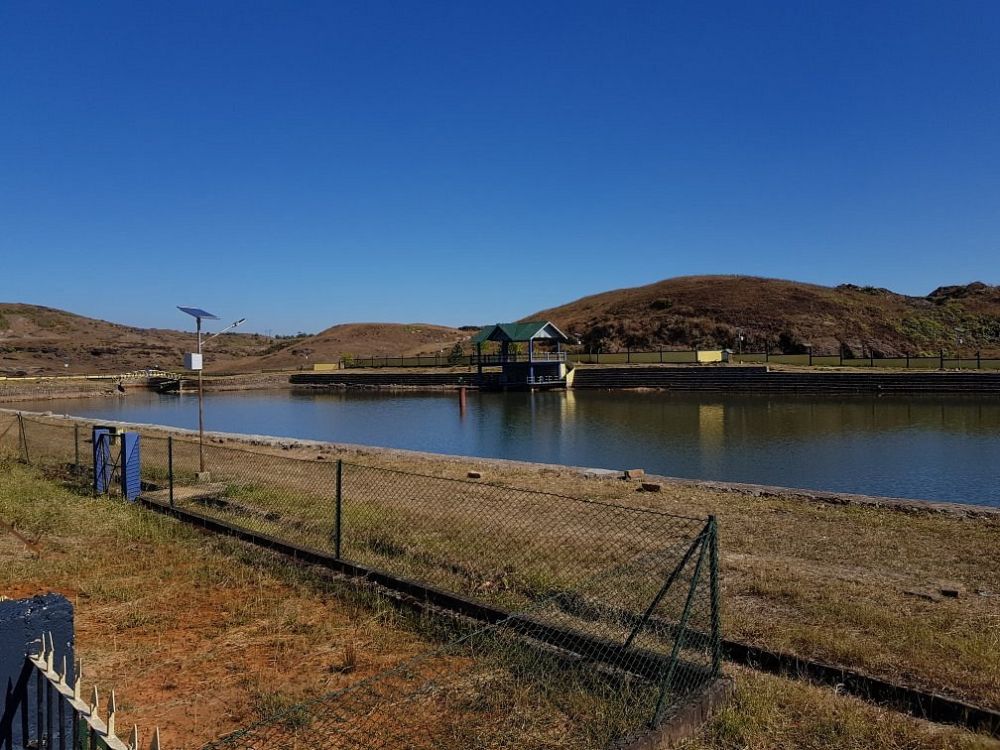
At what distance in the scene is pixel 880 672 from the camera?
4949 millimetres

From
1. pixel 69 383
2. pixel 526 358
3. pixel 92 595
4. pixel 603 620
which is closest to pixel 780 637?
pixel 603 620

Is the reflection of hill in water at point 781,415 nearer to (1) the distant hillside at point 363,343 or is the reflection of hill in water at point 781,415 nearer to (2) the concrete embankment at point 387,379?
(2) the concrete embankment at point 387,379

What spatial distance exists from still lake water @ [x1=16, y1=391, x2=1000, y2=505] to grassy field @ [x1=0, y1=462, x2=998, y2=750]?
29.6 ft

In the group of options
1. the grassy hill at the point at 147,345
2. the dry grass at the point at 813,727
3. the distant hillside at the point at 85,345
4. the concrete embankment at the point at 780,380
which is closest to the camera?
the dry grass at the point at 813,727

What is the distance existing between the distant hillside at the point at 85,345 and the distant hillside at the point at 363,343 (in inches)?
379

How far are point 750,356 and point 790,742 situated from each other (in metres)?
57.1

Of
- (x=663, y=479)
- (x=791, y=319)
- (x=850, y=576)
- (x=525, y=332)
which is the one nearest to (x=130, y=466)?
(x=663, y=479)

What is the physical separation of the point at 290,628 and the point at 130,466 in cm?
694

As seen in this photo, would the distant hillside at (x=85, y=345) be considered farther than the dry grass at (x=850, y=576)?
Yes

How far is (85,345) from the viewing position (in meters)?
96.1

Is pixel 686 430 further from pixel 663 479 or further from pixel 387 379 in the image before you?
pixel 387 379

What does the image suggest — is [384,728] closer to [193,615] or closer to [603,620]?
[603,620]

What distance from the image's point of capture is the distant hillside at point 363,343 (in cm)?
9625

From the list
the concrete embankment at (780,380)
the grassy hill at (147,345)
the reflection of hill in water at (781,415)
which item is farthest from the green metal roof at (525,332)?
the grassy hill at (147,345)
